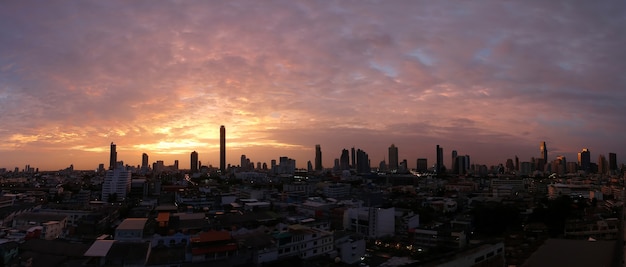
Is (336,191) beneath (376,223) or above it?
above

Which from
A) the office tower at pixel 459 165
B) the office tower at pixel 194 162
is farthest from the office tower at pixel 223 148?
the office tower at pixel 459 165

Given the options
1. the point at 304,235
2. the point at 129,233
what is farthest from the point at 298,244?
the point at 129,233

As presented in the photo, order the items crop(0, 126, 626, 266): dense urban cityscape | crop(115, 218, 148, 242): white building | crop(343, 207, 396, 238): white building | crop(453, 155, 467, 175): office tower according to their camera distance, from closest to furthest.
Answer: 1. crop(0, 126, 626, 266): dense urban cityscape
2. crop(115, 218, 148, 242): white building
3. crop(343, 207, 396, 238): white building
4. crop(453, 155, 467, 175): office tower

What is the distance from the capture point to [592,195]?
1027 inches

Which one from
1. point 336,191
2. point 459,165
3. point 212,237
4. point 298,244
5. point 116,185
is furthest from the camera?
point 459,165

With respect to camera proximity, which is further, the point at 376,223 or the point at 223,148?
the point at 223,148

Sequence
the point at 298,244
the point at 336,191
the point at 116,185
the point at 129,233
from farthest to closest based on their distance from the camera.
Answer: the point at 336,191 < the point at 116,185 < the point at 129,233 < the point at 298,244

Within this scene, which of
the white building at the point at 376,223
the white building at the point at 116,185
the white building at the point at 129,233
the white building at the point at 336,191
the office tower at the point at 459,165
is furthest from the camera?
the office tower at the point at 459,165

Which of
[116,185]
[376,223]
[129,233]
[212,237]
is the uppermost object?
[116,185]

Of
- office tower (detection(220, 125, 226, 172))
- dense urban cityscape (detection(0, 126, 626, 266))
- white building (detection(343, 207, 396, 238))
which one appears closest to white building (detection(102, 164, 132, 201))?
dense urban cityscape (detection(0, 126, 626, 266))

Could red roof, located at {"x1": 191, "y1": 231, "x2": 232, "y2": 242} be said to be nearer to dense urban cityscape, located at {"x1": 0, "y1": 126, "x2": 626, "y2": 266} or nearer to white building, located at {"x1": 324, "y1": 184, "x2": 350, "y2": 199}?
dense urban cityscape, located at {"x1": 0, "y1": 126, "x2": 626, "y2": 266}

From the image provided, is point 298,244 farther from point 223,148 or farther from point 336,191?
point 223,148

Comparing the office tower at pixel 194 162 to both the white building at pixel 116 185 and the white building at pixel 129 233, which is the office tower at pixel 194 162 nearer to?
the white building at pixel 116 185

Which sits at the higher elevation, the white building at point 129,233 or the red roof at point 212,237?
the red roof at point 212,237
